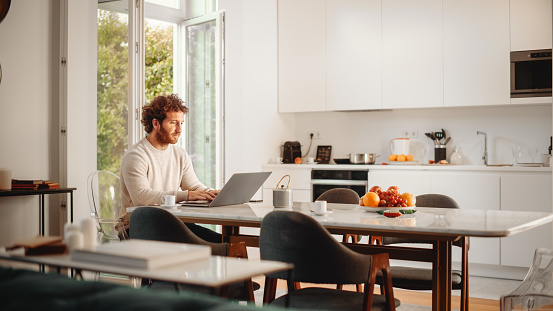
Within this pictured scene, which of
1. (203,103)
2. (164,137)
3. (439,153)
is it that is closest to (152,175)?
(164,137)

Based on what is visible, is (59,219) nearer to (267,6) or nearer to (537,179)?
(267,6)

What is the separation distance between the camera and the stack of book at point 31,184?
4.12 m

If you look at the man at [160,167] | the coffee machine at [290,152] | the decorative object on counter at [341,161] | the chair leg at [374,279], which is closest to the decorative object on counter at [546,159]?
the decorative object on counter at [341,161]

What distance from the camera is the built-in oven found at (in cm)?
589

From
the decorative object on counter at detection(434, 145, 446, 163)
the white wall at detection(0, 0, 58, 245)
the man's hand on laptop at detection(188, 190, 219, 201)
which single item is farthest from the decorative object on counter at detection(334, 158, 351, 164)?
the man's hand on laptop at detection(188, 190, 219, 201)

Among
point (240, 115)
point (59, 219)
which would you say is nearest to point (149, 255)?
point (59, 219)

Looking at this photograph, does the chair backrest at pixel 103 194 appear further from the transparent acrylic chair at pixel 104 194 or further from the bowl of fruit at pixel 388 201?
the bowl of fruit at pixel 388 201

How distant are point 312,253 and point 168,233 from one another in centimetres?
65

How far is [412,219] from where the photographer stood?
9.18 feet

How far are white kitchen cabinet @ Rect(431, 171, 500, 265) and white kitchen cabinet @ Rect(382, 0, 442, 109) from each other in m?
0.72

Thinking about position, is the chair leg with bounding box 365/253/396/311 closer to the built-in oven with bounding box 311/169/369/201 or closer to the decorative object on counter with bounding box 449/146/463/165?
the built-in oven with bounding box 311/169/369/201

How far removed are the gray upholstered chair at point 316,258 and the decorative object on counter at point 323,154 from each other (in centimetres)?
400

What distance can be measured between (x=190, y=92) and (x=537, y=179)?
3.09 m

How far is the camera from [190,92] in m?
6.14
